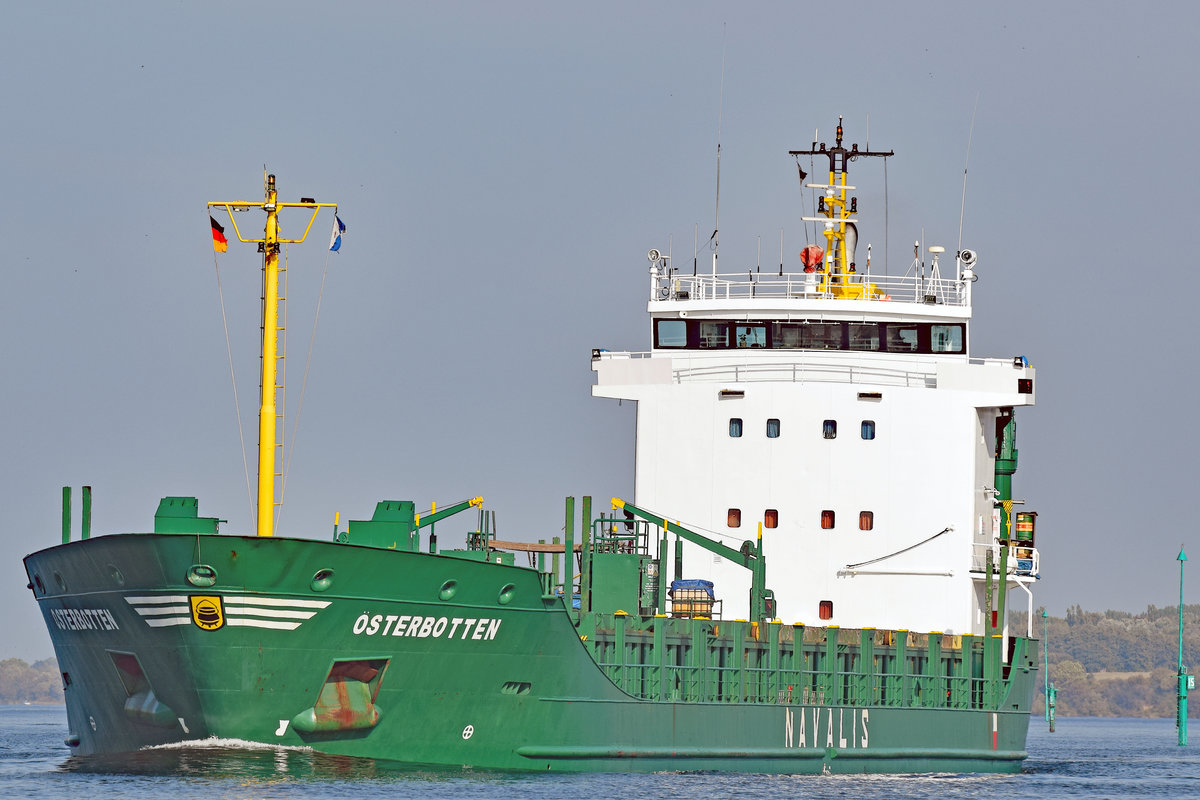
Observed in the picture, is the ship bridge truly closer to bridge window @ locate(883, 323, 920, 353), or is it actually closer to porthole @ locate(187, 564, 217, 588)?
bridge window @ locate(883, 323, 920, 353)

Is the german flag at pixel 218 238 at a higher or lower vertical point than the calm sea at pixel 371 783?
higher

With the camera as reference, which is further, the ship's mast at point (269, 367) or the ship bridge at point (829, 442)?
the ship bridge at point (829, 442)

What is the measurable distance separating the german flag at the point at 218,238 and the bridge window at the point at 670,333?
996 centimetres

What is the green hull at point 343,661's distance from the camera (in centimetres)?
2159

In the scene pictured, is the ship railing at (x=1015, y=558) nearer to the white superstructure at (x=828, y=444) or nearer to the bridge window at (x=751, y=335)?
the white superstructure at (x=828, y=444)

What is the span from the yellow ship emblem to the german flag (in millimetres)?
4429

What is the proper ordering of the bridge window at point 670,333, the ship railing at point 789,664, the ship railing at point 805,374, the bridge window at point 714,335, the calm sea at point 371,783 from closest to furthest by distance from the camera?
the calm sea at point 371,783, the ship railing at point 789,664, the ship railing at point 805,374, the bridge window at point 714,335, the bridge window at point 670,333

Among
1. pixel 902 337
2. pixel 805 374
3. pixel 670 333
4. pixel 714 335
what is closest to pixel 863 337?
pixel 902 337

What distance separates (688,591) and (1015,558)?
26.4 ft

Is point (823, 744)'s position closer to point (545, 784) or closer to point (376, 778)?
point (545, 784)

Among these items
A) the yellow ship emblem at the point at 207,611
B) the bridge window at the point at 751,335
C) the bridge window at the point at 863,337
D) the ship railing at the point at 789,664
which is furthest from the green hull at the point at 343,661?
the bridge window at the point at 863,337

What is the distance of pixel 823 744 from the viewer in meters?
27.5

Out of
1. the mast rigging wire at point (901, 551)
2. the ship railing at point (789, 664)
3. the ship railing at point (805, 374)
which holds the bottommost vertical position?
the ship railing at point (789, 664)

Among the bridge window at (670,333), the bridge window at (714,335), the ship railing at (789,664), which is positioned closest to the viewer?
the ship railing at (789,664)
